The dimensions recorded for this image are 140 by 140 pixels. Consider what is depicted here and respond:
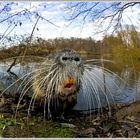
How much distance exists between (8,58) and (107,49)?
72 centimetres

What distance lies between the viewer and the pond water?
115 inches

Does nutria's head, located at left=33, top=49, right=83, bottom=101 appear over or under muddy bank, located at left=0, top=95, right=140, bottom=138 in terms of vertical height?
over

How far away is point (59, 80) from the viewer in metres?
2.79

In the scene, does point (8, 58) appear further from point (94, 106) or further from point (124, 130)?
point (124, 130)

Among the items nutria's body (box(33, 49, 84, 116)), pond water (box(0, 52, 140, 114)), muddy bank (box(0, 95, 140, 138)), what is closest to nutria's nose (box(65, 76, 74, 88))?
nutria's body (box(33, 49, 84, 116))

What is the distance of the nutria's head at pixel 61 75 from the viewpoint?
107 inches

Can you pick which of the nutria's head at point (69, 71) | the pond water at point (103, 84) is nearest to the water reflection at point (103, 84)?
the pond water at point (103, 84)

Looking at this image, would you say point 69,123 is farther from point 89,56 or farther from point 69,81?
point 89,56

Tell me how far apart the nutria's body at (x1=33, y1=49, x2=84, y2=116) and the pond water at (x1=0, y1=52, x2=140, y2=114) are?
72 millimetres

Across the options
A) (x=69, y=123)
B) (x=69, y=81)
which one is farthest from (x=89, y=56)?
(x=69, y=123)

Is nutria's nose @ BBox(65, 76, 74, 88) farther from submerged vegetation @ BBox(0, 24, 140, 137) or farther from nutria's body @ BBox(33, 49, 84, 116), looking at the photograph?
submerged vegetation @ BBox(0, 24, 140, 137)

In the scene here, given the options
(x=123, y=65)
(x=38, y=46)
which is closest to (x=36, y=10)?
(x=38, y=46)

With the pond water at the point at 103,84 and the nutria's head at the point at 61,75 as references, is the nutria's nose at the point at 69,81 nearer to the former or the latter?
the nutria's head at the point at 61,75

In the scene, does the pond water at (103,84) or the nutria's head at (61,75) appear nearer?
the nutria's head at (61,75)
